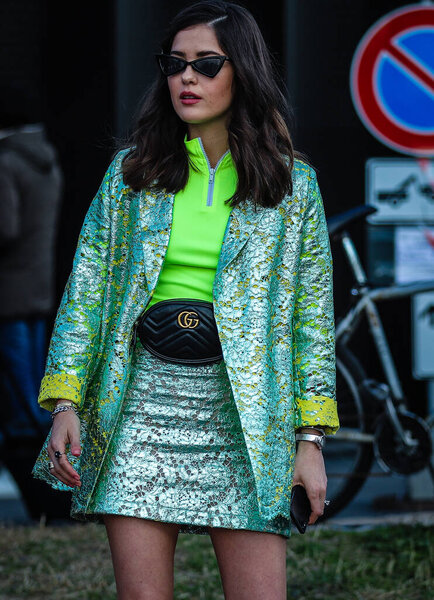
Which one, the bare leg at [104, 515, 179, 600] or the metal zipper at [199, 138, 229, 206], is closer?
the bare leg at [104, 515, 179, 600]

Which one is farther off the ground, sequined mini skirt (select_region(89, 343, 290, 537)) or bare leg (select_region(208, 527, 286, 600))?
sequined mini skirt (select_region(89, 343, 290, 537))

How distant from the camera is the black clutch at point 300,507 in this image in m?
2.52

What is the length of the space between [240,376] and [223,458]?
20 cm

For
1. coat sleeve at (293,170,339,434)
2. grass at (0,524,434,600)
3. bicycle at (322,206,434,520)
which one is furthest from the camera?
bicycle at (322,206,434,520)

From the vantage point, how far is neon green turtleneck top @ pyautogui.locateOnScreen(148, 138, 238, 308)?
8.50ft

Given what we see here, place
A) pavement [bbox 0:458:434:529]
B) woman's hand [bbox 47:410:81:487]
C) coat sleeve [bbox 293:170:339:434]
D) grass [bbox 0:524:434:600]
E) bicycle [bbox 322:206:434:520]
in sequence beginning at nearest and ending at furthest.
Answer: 1. woman's hand [bbox 47:410:81:487]
2. coat sleeve [bbox 293:170:339:434]
3. grass [bbox 0:524:434:600]
4. bicycle [bbox 322:206:434:520]
5. pavement [bbox 0:458:434:529]

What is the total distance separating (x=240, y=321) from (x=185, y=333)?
0.41ft

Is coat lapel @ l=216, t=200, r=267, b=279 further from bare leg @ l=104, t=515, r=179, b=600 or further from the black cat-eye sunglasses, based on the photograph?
bare leg @ l=104, t=515, r=179, b=600

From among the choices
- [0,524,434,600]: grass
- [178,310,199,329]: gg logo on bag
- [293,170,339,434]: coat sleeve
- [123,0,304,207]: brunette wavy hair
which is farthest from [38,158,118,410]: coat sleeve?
[0,524,434,600]: grass

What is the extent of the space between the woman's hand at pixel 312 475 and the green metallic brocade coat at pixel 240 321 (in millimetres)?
25

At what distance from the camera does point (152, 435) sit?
8.40ft

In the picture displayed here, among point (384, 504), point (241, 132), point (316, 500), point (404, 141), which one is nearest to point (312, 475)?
point (316, 500)

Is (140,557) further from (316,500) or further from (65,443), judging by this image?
(316,500)

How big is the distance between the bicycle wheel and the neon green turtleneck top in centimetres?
292
